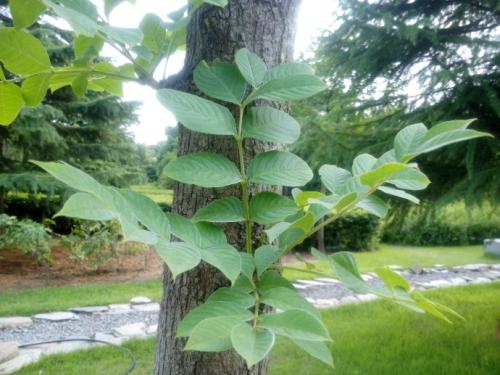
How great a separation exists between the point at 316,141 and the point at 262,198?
3989mm

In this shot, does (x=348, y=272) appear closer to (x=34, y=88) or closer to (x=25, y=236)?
(x=34, y=88)

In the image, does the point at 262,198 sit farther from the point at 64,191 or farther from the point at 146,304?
the point at 64,191

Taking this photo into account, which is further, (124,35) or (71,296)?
(71,296)

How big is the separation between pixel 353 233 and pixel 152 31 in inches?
482

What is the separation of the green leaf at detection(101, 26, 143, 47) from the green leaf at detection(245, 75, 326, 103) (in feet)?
0.47

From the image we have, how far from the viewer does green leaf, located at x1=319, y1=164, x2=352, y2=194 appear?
22.2 inches

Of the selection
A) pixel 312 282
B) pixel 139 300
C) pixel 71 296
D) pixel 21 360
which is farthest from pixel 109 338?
pixel 312 282

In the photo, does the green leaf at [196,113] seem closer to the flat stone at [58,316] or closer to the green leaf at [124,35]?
the green leaf at [124,35]

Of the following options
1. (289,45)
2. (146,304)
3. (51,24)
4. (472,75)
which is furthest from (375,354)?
(51,24)

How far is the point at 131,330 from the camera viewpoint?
4.90 metres

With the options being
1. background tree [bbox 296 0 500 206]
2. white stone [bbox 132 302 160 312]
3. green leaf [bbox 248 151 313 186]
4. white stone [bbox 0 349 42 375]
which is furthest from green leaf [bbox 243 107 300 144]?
white stone [bbox 132 302 160 312]

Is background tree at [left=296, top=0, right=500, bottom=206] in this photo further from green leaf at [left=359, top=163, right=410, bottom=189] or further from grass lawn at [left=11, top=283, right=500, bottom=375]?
green leaf at [left=359, top=163, right=410, bottom=189]

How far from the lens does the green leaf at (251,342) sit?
32 centimetres

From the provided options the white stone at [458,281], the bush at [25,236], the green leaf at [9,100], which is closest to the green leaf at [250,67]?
the green leaf at [9,100]
